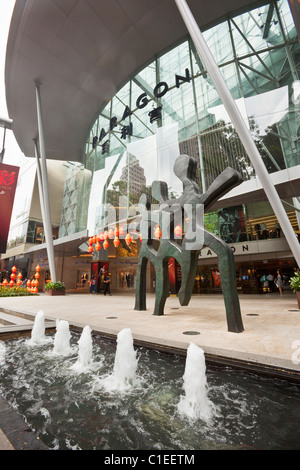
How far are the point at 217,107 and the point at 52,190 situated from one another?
28536 mm

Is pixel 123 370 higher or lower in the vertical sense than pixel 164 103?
lower

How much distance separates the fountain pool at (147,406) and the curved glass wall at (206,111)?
420 inches

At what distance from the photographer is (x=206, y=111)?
43.6ft

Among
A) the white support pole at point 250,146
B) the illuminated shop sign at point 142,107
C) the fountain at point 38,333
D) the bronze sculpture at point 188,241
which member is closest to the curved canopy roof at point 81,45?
the illuminated shop sign at point 142,107

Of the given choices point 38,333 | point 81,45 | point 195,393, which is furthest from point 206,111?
point 195,393

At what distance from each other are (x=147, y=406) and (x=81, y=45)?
2024 centimetres

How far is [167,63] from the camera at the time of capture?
1620 centimetres

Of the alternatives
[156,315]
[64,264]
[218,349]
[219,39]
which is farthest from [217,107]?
[64,264]

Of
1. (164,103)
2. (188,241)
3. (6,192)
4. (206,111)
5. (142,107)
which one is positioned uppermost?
(142,107)

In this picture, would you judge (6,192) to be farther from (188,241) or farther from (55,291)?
(188,241)

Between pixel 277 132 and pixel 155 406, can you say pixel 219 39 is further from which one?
pixel 155 406

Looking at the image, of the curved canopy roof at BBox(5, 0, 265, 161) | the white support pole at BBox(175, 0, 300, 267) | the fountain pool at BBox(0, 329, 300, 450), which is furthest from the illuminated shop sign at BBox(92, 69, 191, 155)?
the fountain pool at BBox(0, 329, 300, 450)

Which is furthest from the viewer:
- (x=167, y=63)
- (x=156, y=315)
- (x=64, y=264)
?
(x=64, y=264)

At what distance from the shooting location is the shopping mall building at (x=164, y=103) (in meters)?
11.7
